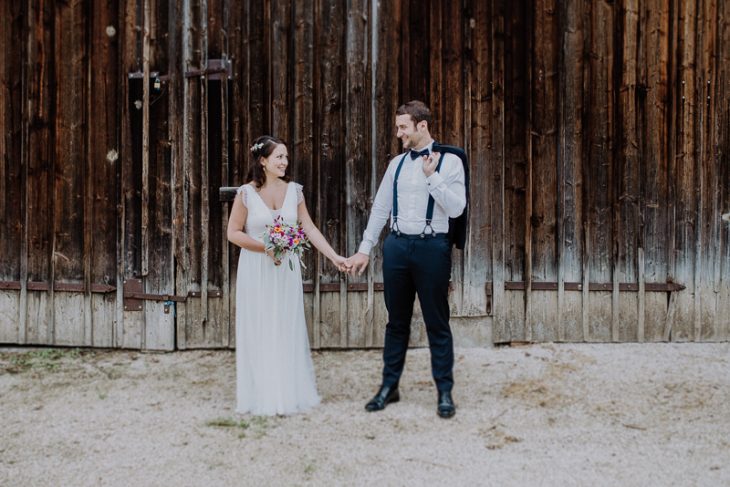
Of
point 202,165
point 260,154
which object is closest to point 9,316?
point 202,165

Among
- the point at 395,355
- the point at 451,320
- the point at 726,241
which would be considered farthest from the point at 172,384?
the point at 726,241

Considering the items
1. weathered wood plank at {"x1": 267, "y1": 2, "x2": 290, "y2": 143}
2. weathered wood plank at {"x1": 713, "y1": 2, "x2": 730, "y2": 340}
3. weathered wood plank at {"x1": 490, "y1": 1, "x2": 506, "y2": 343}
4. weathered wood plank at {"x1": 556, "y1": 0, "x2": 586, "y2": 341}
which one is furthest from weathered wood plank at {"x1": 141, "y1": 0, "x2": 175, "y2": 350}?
weathered wood plank at {"x1": 713, "y1": 2, "x2": 730, "y2": 340}

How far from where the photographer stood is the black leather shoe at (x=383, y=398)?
436cm

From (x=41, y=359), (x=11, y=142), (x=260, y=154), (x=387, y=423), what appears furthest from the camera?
(x=11, y=142)

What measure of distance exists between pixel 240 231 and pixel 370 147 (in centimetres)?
174

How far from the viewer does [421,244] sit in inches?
166

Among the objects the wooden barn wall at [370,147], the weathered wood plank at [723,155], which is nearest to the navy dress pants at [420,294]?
the wooden barn wall at [370,147]

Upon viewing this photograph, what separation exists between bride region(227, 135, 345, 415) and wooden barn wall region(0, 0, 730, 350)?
1306mm

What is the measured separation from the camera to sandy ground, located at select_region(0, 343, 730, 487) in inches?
134

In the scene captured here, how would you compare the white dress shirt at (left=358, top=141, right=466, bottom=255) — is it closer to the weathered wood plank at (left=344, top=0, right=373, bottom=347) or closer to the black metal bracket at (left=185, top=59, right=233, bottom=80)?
the weathered wood plank at (left=344, top=0, right=373, bottom=347)

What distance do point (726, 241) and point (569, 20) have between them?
233 cm

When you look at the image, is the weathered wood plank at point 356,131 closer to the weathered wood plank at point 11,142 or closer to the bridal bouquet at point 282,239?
the bridal bouquet at point 282,239

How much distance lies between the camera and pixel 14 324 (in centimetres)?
600

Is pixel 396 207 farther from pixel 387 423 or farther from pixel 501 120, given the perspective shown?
pixel 501 120
